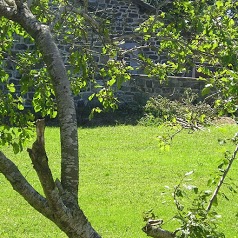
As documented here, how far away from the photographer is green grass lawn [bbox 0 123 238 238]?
6.80m

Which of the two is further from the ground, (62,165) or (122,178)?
(62,165)

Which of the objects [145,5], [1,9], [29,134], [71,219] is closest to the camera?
[71,219]

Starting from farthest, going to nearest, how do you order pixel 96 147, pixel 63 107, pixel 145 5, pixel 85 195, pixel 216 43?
pixel 145 5, pixel 96 147, pixel 85 195, pixel 216 43, pixel 63 107

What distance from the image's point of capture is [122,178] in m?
9.23

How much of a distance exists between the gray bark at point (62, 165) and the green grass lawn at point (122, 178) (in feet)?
6.39

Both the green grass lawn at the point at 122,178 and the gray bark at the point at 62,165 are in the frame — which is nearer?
the gray bark at the point at 62,165

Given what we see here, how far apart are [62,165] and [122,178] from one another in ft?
21.5

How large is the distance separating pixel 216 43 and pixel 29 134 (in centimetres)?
151

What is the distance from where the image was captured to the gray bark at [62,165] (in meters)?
2.45

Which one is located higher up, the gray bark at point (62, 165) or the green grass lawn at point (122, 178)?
the gray bark at point (62, 165)

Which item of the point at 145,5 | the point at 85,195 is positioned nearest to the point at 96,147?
the point at 85,195

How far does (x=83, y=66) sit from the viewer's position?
4.06 metres

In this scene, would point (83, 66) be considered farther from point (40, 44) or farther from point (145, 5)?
point (145, 5)

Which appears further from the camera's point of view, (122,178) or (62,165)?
(122,178)
